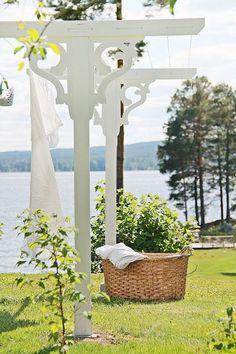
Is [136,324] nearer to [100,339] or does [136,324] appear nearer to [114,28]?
[100,339]

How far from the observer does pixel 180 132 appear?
28.5m

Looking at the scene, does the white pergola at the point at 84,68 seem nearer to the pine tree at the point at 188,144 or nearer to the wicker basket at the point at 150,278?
the wicker basket at the point at 150,278

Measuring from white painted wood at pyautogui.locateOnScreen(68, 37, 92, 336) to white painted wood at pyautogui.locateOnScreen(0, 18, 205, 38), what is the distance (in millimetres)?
60

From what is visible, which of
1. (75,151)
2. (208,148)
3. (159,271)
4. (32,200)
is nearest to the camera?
(75,151)

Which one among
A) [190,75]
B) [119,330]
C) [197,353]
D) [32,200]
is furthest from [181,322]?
[190,75]

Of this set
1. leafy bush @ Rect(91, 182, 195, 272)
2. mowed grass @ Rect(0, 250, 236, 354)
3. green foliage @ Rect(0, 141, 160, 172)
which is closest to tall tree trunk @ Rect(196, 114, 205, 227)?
green foliage @ Rect(0, 141, 160, 172)

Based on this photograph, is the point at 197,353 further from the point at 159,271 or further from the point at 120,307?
the point at 159,271

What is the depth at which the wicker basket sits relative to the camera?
636cm

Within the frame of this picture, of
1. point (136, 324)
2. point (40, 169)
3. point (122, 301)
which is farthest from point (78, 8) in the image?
point (136, 324)

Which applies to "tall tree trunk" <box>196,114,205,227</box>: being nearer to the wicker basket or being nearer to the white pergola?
the wicker basket

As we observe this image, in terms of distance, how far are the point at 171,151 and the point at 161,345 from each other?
24.2 m

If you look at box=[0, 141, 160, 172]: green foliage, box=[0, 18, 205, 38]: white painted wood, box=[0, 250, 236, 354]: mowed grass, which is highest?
box=[0, 141, 160, 172]: green foliage

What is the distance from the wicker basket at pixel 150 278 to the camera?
6355 mm

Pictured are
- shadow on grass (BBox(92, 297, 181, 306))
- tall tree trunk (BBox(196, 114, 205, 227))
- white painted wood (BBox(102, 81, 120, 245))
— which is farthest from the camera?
tall tree trunk (BBox(196, 114, 205, 227))
